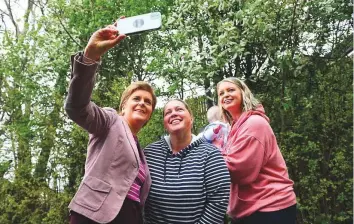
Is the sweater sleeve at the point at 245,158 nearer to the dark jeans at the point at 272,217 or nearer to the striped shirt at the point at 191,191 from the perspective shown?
the striped shirt at the point at 191,191

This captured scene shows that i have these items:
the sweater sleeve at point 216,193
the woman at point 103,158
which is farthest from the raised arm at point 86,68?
the sweater sleeve at point 216,193

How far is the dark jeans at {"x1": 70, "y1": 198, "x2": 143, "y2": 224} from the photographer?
175 centimetres

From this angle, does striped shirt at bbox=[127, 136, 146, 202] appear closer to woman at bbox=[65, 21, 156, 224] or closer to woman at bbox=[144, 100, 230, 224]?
woman at bbox=[65, 21, 156, 224]

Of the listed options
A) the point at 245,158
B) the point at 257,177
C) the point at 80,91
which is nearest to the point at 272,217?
the point at 257,177

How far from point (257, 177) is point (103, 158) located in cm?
80

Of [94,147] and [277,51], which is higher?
[277,51]

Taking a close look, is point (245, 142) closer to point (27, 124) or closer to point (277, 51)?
point (277, 51)

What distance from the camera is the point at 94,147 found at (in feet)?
6.14

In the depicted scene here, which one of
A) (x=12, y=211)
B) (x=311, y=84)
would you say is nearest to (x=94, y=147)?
(x=311, y=84)

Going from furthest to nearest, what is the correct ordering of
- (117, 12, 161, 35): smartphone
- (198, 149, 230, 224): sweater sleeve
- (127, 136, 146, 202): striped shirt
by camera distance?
(198, 149, 230, 224): sweater sleeve, (127, 136, 146, 202): striped shirt, (117, 12, 161, 35): smartphone

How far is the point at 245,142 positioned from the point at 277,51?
12.5 ft

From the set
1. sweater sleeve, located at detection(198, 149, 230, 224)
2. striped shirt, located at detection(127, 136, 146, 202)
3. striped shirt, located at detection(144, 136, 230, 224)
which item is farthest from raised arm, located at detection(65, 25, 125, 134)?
sweater sleeve, located at detection(198, 149, 230, 224)

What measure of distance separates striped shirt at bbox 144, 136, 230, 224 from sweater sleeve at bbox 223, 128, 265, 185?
69mm

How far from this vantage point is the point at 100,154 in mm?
1814
